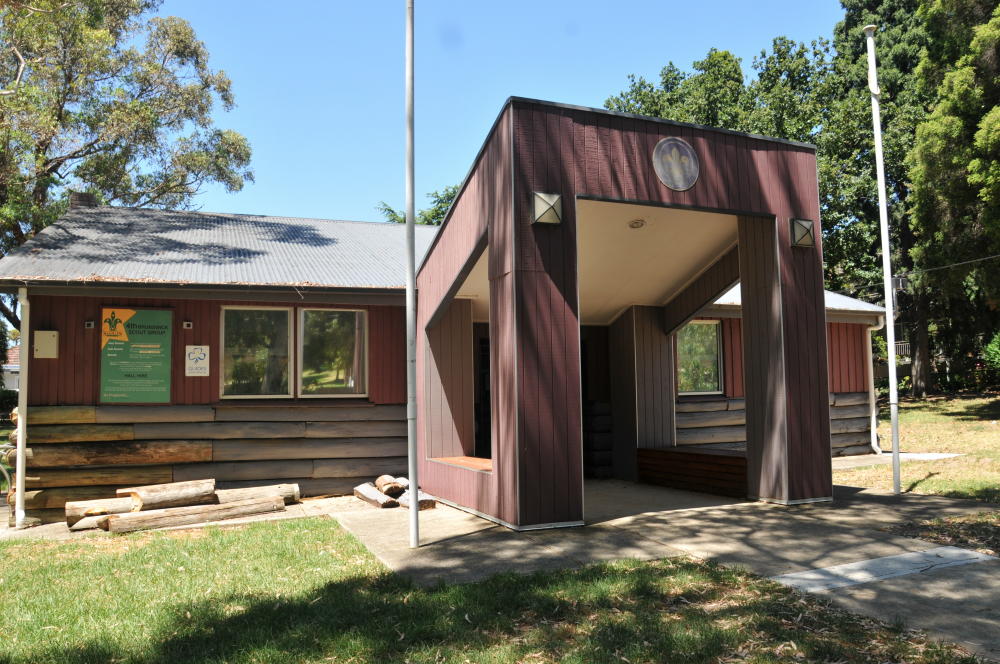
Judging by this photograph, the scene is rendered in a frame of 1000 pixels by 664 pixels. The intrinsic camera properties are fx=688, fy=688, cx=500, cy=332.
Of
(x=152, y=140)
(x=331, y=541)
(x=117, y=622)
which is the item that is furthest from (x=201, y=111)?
(x=117, y=622)

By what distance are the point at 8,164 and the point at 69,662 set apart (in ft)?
45.9

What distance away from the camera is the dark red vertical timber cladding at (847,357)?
1279cm

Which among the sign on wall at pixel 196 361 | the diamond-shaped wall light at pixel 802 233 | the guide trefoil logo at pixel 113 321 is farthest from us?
the sign on wall at pixel 196 361

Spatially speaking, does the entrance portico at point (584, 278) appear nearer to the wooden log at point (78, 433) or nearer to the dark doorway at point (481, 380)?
the dark doorway at point (481, 380)

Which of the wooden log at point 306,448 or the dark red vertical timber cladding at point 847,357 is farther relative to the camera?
the dark red vertical timber cladding at point 847,357

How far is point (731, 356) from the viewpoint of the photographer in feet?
38.7

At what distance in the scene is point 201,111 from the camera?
67.3 ft

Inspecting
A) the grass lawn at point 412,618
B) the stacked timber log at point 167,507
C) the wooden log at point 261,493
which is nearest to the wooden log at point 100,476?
the stacked timber log at point 167,507

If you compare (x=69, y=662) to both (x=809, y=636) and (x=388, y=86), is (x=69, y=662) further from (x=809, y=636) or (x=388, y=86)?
(x=388, y=86)

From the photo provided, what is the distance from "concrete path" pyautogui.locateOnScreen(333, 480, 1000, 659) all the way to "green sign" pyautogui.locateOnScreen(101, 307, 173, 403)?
313cm

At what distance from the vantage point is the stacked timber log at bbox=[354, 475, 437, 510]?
7.81 meters

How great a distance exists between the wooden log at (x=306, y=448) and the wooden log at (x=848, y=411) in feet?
26.6

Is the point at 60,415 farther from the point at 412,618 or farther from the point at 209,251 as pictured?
the point at 412,618

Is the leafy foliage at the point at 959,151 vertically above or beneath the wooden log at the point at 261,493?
above
